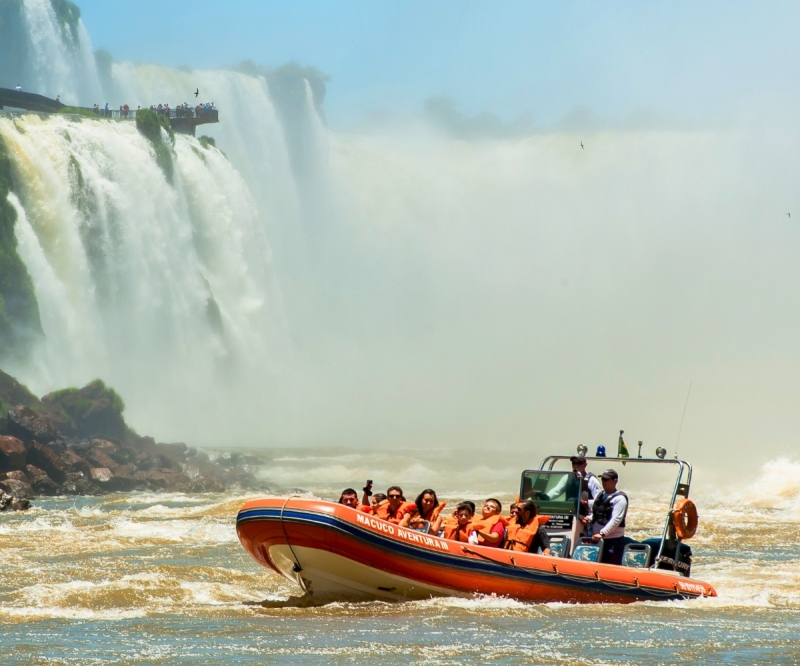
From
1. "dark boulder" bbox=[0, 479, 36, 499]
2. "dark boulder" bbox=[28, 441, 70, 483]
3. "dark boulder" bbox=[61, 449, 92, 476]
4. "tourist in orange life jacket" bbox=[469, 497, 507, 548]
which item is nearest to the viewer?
"tourist in orange life jacket" bbox=[469, 497, 507, 548]

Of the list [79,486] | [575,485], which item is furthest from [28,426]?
[575,485]

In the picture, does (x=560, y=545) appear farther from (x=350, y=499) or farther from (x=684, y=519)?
(x=350, y=499)

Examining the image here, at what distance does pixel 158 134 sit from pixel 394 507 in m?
47.2

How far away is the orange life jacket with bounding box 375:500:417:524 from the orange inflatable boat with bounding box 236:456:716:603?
1.17 meters

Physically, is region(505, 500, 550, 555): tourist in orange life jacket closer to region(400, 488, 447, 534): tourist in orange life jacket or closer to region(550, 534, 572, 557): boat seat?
region(550, 534, 572, 557): boat seat

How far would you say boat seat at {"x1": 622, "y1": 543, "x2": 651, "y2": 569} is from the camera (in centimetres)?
1508

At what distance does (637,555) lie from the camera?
1520cm

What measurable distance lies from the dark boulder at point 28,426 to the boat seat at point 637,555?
27.7 meters

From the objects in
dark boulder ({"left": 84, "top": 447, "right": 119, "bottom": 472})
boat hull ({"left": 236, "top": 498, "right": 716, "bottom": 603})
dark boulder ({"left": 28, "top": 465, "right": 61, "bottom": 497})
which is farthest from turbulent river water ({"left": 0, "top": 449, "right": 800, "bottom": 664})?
dark boulder ({"left": 84, "top": 447, "right": 119, "bottom": 472})

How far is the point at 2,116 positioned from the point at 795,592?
4333 cm

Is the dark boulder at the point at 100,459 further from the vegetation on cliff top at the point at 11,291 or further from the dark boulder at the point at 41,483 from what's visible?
the vegetation on cliff top at the point at 11,291

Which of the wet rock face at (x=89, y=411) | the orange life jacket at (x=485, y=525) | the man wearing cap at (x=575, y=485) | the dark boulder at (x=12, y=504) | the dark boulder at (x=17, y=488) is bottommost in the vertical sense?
the dark boulder at (x=12, y=504)

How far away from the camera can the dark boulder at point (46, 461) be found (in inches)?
1432

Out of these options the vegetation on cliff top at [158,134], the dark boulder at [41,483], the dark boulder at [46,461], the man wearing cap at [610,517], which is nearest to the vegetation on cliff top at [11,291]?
the vegetation on cliff top at [158,134]
